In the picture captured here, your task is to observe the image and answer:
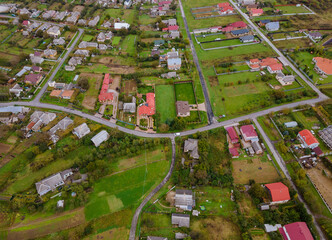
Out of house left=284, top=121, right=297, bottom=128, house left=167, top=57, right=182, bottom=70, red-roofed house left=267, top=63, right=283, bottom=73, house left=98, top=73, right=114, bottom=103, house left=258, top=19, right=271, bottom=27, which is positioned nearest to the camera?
house left=284, top=121, right=297, bottom=128

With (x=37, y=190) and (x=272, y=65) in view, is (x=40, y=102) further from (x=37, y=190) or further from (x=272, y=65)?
(x=272, y=65)

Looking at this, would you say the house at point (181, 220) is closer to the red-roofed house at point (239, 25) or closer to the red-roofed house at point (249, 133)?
the red-roofed house at point (249, 133)

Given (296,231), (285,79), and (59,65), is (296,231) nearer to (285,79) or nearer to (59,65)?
(285,79)

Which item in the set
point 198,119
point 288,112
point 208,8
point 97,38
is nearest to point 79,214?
point 198,119

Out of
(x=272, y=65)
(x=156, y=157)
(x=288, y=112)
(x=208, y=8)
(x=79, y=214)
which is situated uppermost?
(x=208, y=8)

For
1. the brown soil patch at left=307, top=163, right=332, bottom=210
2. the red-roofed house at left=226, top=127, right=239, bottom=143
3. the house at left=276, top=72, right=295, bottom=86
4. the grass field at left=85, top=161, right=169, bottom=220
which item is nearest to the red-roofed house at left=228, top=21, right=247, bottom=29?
the house at left=276, top=72, right=295, bottom=86

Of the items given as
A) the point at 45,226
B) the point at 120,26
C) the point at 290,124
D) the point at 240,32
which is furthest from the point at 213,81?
the point at 45,226

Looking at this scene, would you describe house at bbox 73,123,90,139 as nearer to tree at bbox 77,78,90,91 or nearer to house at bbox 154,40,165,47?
tree at bbox 77,78,90,91
